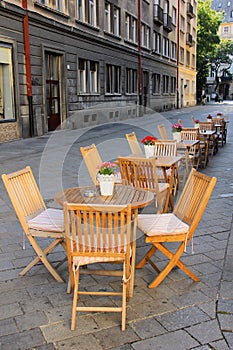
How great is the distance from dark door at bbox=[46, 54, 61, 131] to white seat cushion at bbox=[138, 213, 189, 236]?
1321cm

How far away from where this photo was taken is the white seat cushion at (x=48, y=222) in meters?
3.60

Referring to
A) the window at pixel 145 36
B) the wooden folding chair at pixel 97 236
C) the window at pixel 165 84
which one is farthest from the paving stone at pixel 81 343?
the window at pixel 165 84

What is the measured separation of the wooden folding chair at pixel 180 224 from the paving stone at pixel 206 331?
2.15 ft

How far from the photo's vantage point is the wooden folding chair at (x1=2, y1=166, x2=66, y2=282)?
3.61 m

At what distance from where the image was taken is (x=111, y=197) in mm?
3709

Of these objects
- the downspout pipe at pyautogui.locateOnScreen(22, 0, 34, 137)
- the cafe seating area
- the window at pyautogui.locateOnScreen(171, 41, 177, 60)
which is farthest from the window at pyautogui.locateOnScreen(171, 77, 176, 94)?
the cafe seating area

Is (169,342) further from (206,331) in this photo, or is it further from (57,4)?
(57,4)

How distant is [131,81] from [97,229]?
2444 cm

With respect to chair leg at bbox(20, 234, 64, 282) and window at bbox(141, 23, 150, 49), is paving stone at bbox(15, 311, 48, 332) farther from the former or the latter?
window at bbox(141, 23, 150, 49)

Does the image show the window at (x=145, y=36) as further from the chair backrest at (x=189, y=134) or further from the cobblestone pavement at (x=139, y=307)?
the cobblestone pavement at (x=139, y=307)

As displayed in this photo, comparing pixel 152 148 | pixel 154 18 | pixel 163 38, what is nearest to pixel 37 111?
pixel 152 148

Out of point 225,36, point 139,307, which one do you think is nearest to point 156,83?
point 139,307

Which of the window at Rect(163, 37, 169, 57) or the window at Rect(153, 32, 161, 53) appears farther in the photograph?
the window at Rect(163, 37, 169, 57)

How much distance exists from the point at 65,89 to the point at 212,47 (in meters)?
39.9
